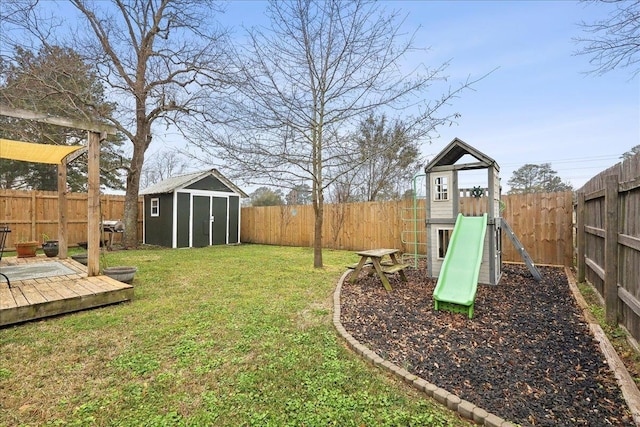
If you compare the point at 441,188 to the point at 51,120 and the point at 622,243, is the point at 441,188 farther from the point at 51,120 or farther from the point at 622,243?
the point at 51,120

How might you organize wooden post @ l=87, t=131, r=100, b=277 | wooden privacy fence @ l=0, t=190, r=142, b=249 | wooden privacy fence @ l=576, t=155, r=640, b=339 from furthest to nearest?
wooden privacy fence @ l=0, t=190, r=142, b=249 < wooden post @ l=87, t=131, r=100, b=277 < wooden privacy fence @ l=576, t=155, r=640, b=339

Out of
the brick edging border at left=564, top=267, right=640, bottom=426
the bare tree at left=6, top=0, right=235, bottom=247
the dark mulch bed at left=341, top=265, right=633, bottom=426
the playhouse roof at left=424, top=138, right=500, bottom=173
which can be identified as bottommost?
the dark mulch bed at left=341, top=265, right=633, bottom=426

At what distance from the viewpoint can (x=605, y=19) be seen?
15.3 feet

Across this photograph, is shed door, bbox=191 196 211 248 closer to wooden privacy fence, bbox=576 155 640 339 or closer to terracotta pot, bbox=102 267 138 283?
terracotta pot, bbox=102 267 138 283

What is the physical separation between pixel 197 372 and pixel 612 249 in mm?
4275

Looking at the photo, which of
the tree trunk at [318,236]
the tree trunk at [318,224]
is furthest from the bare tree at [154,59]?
the tree trunk at [318,236]

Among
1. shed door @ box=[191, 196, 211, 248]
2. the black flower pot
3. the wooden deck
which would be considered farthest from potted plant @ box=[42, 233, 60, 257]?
shed door @ box=[191, 196, 211, 248]

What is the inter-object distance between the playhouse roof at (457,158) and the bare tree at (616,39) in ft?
7.08

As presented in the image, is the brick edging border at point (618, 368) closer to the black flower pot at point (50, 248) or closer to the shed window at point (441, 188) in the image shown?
the shed window at point (441, 188)

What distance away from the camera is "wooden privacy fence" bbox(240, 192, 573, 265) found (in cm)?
693

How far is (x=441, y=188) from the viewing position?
582 cm

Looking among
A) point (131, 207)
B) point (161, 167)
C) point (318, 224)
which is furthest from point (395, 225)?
point (161, 167)

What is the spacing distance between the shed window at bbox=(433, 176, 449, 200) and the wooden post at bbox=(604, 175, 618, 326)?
2.59 metres

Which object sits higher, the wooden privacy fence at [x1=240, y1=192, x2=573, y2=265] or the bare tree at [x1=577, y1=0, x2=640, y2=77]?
the bare tree at [x1=577, y1=0, x2=640, y2=77]
